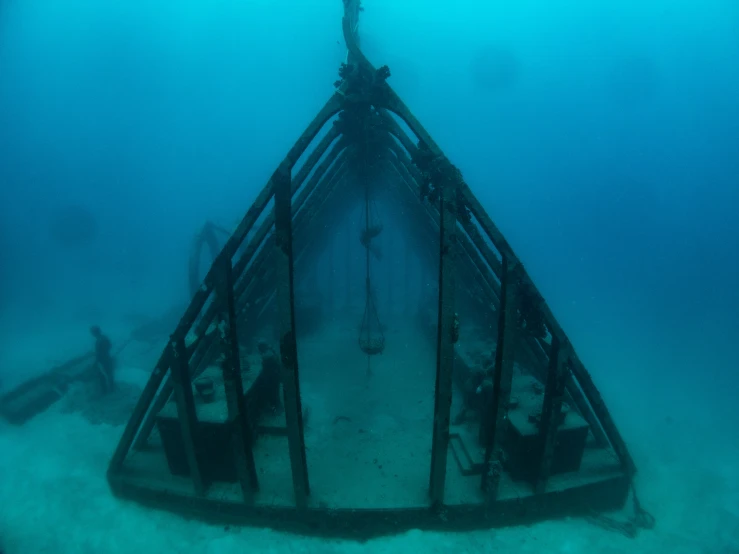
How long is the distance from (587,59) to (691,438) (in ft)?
450

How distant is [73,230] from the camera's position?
259 feet

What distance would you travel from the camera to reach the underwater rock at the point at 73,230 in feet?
251

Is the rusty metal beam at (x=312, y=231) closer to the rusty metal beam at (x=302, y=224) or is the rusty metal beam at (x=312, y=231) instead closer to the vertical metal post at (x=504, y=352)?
the rusty metal beam at (x=302, y=224)

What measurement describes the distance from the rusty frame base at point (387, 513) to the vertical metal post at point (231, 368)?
72cm

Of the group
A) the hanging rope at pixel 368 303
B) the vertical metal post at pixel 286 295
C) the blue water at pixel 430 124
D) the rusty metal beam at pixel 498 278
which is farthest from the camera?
the blue water at pixel 430 124

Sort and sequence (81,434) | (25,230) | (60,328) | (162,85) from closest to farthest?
(81,434)
(60,328)
(25,230)
(162,85)

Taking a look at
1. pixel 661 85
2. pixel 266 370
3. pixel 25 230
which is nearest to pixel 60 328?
pixel 266 370

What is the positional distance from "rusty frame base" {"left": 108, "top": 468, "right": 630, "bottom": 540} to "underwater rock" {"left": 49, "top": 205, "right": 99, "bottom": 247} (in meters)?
91.2

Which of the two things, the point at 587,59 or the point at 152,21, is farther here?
the point at 152,21

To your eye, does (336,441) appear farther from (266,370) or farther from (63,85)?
(63,85)

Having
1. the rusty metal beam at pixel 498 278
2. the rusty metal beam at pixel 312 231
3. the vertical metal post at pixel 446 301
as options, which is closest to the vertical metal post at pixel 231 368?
the vertical metal post at pixel 446 301

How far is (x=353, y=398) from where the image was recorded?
30.9 ft

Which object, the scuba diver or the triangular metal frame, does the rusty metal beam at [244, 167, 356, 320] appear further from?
the scuba diver

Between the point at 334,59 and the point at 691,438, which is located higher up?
the point at 334,59
